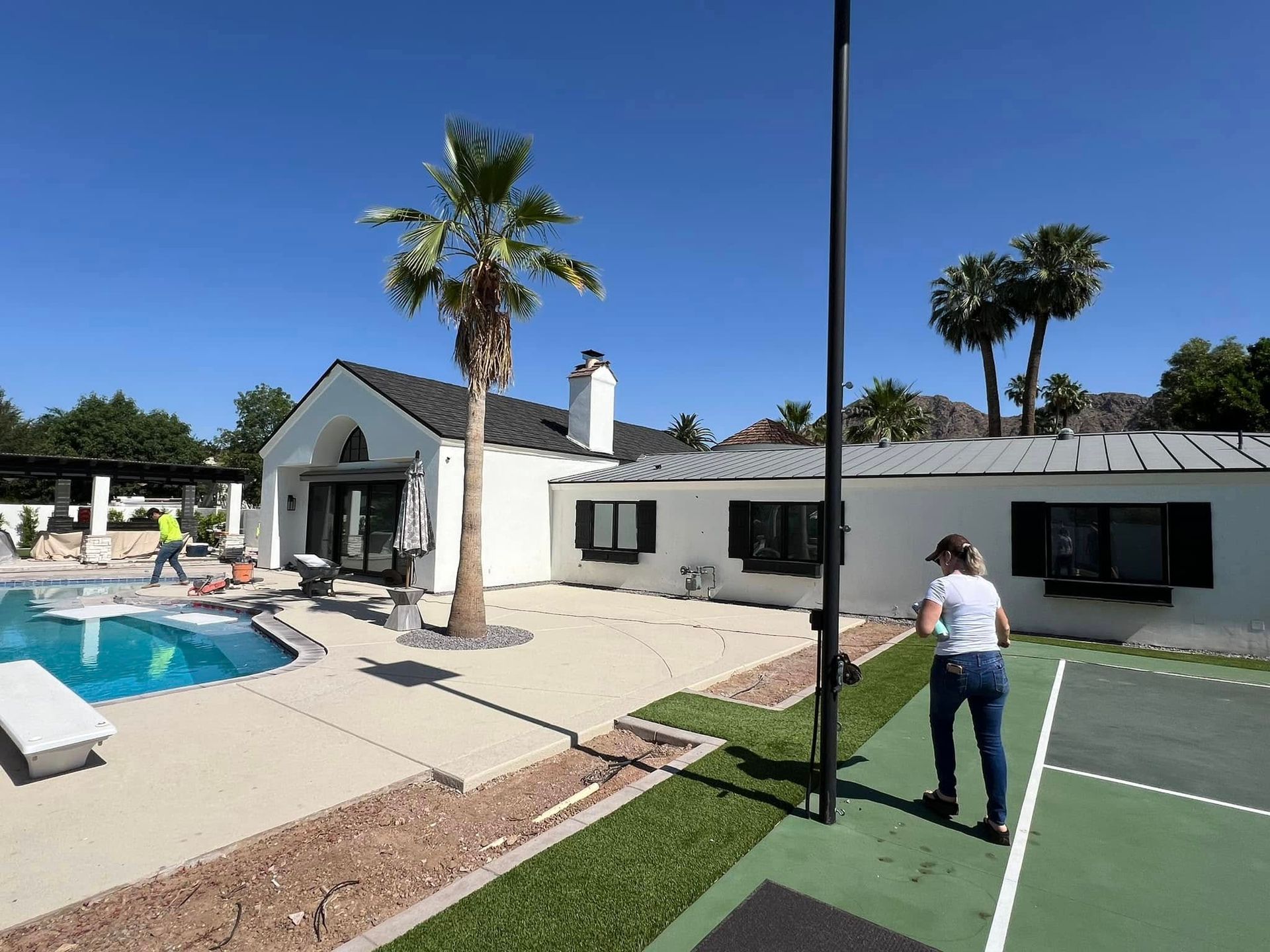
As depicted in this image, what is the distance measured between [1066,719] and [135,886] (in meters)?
7.48

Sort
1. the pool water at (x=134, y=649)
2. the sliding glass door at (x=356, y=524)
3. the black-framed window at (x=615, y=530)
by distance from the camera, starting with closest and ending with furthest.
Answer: the pool water at (x=134, y=649) → the black-framed window at (x=615, y=530) → the sliding glass door at (x=356, y=524)

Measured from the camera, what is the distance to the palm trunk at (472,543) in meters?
9.70

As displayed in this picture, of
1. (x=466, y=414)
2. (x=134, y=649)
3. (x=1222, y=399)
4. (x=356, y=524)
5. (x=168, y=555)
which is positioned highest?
(x=1222, y=399)

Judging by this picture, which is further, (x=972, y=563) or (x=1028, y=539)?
(x=1028, y=539)

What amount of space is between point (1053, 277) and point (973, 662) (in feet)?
96.5

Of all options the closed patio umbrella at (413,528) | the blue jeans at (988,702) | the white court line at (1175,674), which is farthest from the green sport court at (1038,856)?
the closed patio umbrella at (413,528)

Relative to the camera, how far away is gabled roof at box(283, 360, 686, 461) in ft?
51.4

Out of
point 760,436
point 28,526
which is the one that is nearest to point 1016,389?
point 760,436

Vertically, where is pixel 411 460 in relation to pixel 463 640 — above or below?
above

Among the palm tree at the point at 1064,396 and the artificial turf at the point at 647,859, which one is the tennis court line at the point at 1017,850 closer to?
the artificial turf at the point at 647,859

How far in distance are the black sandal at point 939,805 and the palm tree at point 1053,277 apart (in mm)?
28612

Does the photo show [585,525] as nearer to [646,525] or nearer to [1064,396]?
[646,525]

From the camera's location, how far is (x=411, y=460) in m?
15.7

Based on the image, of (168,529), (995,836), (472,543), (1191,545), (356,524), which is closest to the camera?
(995,836)
